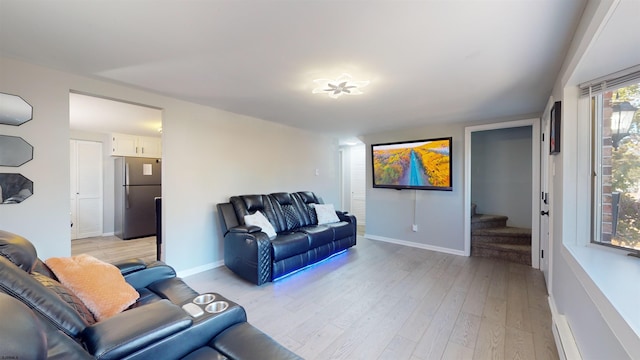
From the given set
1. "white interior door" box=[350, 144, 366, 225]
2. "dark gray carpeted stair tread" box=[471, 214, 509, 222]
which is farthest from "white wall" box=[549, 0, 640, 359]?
"white interior door" box=[350, 144, 366, 225]

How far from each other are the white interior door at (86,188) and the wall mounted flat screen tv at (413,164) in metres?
5.76

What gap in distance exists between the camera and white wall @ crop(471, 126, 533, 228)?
14.1ft

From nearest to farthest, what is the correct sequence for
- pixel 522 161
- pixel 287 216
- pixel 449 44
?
pixel 449 44 → pixel 287 216 → pixel 522 161

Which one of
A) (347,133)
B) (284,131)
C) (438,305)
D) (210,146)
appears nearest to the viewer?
(438,305)

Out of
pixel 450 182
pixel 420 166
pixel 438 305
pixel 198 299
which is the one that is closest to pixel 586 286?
pixel 438 305

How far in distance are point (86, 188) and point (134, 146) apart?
1.25 metres

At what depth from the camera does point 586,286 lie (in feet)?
4.43

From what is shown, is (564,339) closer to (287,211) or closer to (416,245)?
(416,245)

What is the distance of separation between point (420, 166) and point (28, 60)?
478 centimetres

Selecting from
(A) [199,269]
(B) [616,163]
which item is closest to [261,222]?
(A) [199,269]

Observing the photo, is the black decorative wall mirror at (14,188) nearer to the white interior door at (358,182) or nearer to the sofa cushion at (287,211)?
the sofa cushion at (287,211)

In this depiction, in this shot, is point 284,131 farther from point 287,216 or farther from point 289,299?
point 289,299

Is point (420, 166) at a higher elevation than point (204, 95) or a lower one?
lower

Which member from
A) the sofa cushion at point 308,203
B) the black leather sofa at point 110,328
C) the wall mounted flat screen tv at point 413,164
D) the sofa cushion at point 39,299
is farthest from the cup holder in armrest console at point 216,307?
the wall mounted flat screen tv at point 413,164
